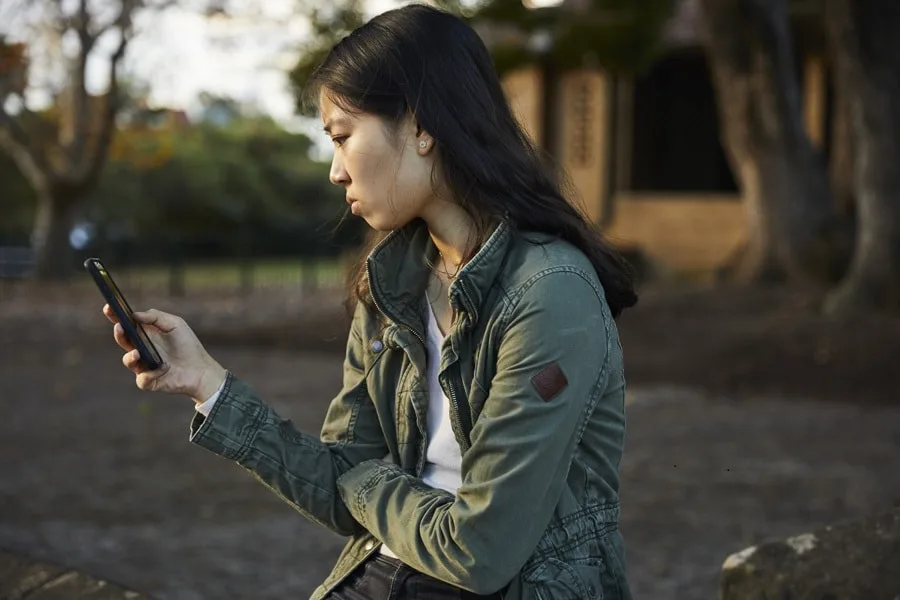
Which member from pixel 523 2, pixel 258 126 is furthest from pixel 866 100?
pixel 258 126

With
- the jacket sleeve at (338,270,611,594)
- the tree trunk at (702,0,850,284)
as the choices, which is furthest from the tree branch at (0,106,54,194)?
the jacket sleeve at (338,270,611,594)

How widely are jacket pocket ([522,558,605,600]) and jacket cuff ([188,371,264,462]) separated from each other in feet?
1.77

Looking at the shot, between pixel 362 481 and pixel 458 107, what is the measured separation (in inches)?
24.4

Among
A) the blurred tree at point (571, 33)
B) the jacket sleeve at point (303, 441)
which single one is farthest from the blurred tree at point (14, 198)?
the jacket sleeve at point (303, 441)

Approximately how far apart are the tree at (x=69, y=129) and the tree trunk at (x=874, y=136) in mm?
11593

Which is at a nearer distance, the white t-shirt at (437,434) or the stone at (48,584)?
the white t-shirt at (437,434)

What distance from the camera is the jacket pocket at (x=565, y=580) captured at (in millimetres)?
1996

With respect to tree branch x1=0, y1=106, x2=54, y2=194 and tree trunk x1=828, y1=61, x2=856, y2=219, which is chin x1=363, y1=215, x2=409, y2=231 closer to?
tree trunk x1=828, y1=61, x2=856, y2=219

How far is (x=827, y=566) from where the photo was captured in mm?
2527

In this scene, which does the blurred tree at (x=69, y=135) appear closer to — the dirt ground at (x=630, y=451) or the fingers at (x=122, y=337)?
the dirt ground at (x=630, y=451)

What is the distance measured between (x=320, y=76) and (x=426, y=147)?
0.73 feet

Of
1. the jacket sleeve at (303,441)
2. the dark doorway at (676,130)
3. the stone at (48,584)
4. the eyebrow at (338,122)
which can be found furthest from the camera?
the dark doorway at (676,130)

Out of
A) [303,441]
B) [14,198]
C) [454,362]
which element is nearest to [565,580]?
[454,362]

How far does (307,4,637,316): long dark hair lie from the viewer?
206 cm
